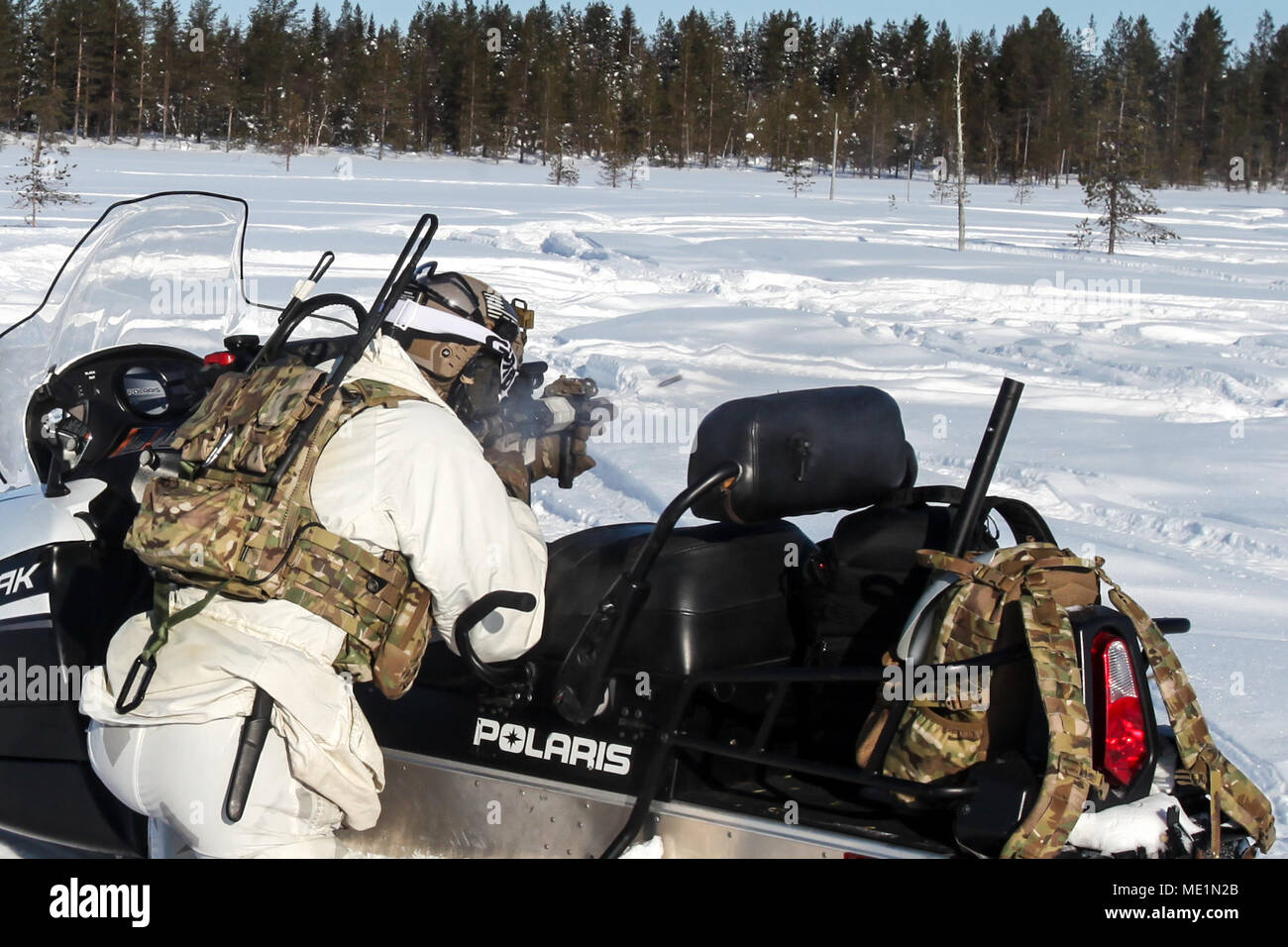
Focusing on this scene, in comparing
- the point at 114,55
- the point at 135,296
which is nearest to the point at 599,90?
the point at 114,55

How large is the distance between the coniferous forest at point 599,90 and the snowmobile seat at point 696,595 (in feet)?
122

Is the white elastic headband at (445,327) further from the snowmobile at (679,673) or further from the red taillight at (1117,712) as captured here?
the red taillight at (1117,712)

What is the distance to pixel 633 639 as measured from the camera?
2.42m

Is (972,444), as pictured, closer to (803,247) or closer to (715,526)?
(715,526)

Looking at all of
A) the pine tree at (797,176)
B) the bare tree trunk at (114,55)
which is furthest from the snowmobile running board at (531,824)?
the bare tree trunk at (114,55)

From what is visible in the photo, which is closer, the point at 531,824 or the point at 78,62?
the point at 531,824

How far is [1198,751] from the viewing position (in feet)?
6.89

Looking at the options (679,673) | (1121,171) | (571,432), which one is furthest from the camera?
(1121,171)

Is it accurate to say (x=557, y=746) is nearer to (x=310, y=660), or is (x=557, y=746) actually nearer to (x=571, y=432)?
(x=310, y=660)

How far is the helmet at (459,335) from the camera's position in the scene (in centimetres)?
264

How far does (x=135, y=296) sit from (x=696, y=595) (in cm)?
177

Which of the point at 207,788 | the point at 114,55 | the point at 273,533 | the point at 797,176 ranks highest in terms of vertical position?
the point at 114,55
